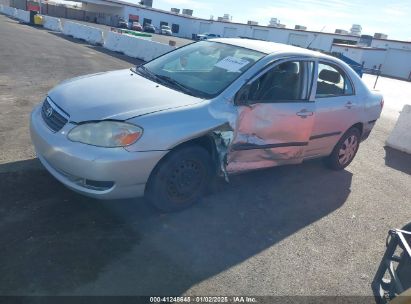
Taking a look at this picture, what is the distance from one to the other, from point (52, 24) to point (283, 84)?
94.2ft

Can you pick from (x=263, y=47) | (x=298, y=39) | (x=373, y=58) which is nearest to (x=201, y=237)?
(x=263, y=47)

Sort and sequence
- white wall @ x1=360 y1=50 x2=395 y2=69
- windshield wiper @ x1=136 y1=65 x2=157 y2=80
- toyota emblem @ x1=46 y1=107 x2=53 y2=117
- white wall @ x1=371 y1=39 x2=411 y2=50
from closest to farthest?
1. toyota emblem @ x1=46 y1=107 x2=53 y2=117
2. windshield wiper @ x1=136 y1=65 x2=157 y2=80
3. white wall @ x1=360 y1=50 x2=395 y2=69
4. white wall @ x1=371 y1=39 x2=411 y2=50

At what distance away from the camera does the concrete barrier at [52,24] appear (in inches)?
1060

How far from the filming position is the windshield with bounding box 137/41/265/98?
3881mm

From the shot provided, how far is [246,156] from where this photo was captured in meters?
4.02

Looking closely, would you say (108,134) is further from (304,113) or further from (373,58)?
(373,58)

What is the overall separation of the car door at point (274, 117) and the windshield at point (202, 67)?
270 millimetres

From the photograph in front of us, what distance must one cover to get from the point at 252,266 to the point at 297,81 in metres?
2.39

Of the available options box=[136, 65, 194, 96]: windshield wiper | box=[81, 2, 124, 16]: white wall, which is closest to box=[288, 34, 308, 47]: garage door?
box=[81, 2, 124, 16]: white wall

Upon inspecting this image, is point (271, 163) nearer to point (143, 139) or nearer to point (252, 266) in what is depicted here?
point (252, 266)

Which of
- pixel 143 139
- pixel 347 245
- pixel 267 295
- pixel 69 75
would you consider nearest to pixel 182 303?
pixel 267 295

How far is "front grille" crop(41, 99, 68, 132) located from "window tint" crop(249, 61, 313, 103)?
6.42 ft

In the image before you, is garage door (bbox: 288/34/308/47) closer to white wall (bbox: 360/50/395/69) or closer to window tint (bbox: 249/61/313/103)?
white wall (bbox: 360/50/395/69)

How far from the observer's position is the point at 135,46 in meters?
16.7
